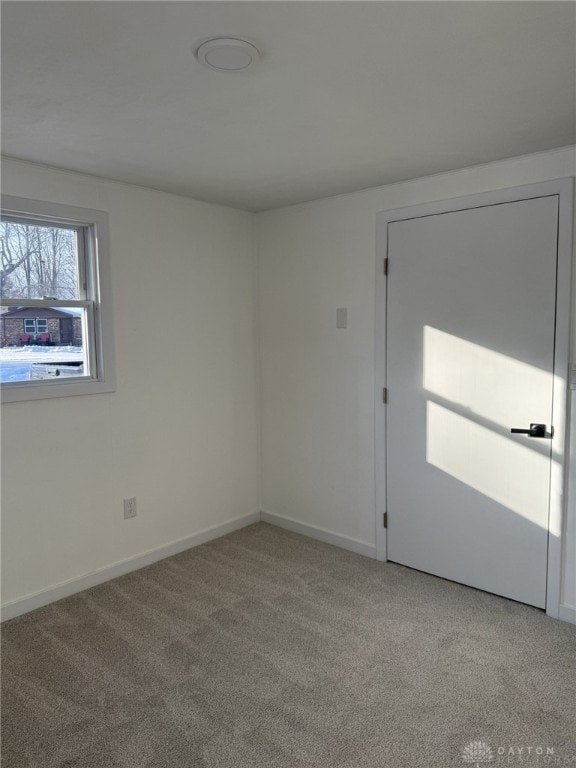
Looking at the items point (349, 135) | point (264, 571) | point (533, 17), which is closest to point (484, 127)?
point (349, 135)

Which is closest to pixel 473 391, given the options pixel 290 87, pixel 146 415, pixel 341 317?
pixel 341 317

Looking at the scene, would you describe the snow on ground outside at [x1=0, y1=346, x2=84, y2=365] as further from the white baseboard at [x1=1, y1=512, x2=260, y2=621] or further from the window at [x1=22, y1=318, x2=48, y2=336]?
the white baseboard at [x1=1, y1=512, x2=260, y2=621]

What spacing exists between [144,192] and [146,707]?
2748 millimetres

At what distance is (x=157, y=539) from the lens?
11.7 ft

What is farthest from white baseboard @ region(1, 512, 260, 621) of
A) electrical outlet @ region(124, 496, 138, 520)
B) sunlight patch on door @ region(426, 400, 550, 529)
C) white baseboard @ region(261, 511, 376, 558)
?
sunlight patch on door @ region(426, 400, 550, 529)

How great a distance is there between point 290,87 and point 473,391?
1847mm

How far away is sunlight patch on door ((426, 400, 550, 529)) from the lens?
2.83 meters

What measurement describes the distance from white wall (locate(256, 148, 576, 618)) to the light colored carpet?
66cm

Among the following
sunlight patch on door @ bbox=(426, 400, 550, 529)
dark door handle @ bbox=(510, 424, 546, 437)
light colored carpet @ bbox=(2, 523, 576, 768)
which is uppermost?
dark door handle @ bbox=(510, 424, 546, 437)

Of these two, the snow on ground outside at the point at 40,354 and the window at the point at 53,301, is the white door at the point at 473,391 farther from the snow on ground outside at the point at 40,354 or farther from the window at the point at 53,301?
the snow on ground outside at the point at 40,354

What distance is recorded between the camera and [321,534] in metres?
3.87

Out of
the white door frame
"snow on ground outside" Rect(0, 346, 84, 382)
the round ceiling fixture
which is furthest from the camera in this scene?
"snow on ground outside" Rect(0, 346, 84, 382)

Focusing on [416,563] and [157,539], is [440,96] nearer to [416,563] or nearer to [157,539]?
[416,563]

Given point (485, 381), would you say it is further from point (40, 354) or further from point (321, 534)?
point (40, 354)
